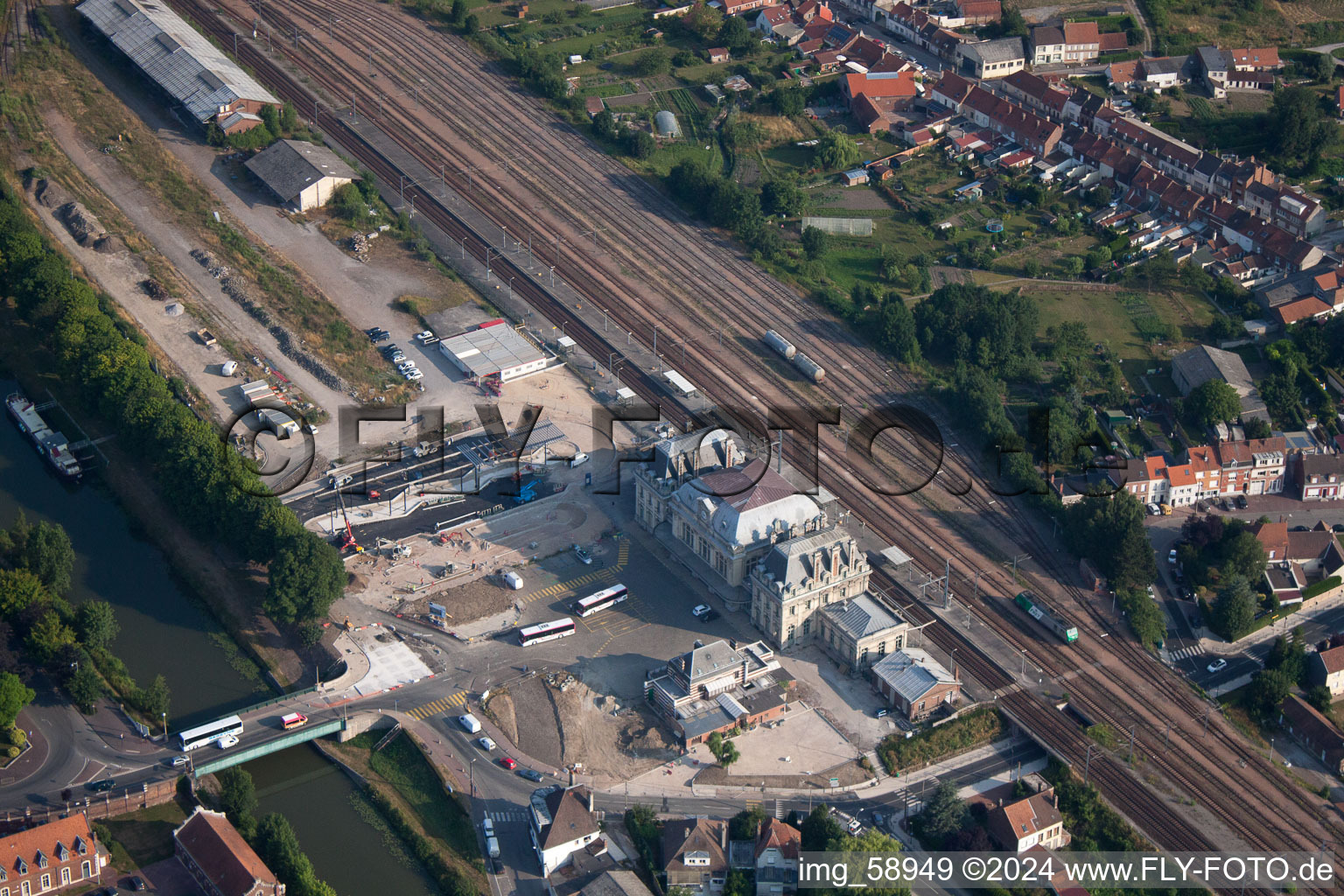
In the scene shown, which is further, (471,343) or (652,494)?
(471,343)

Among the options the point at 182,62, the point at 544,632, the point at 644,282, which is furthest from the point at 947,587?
the point at 182,62

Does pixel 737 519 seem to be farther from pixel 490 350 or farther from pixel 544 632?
pixel 490 350

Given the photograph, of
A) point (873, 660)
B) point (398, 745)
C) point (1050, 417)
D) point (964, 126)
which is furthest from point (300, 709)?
point (964, 126)

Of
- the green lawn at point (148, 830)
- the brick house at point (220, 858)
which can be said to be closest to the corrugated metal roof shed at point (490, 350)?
the green lawn at point (148, 830)

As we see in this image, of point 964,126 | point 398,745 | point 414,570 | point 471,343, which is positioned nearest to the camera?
point 398,745

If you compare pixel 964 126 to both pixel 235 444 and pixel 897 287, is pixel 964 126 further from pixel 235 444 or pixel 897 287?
pixel 235 444

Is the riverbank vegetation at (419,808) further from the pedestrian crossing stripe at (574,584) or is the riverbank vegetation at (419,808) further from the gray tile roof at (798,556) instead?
the gray tile roof at (798,556)

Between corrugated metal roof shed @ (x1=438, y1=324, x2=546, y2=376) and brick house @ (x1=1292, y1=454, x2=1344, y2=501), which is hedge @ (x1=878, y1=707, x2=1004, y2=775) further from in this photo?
corrugated metal roof shed @ (x1=438, y1=324, x2=546, y2=376)
